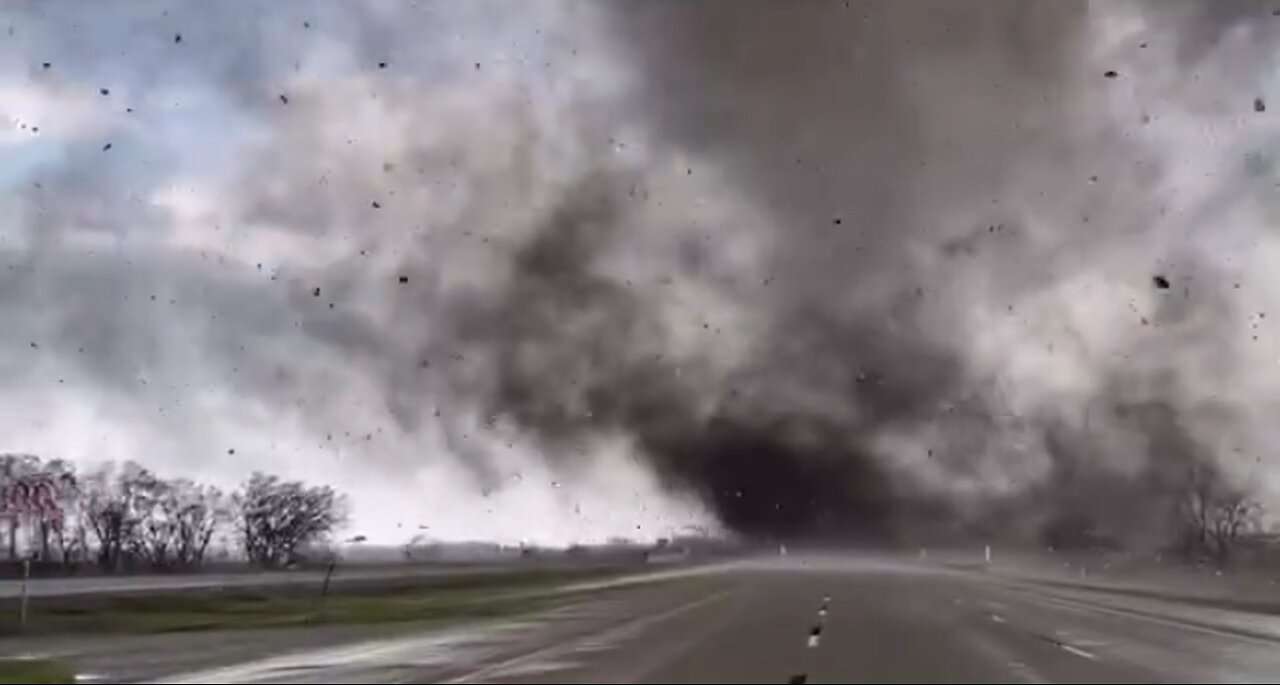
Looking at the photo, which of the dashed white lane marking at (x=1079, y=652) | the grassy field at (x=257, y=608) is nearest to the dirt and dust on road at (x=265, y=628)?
the grassy field at (x=257, y=608)

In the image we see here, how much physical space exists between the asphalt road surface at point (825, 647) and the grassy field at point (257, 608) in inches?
234

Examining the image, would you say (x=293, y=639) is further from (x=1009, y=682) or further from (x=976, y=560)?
(x=976, y=560)

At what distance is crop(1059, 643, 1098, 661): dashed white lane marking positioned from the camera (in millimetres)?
26522

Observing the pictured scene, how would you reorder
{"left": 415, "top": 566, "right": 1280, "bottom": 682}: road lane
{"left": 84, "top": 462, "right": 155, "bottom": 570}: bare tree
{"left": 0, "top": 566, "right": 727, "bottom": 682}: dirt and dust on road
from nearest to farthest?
{"left": 415, "top": 566, "right": 1280, "bottom": 682}: road lane < {"left": 0, "top": 566, "right": 727, "bottom": 682}: dirt and dust on road < {"left": 84, "top": 462, "right": 155, "bottom": 570}: bare tree

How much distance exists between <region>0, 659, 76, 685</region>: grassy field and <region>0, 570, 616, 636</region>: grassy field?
410 inches

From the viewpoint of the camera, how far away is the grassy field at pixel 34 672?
24.5 m

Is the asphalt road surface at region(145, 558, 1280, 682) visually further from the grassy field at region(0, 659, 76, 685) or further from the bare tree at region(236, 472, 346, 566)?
the bare tree at region(236, 472, 346, 566)

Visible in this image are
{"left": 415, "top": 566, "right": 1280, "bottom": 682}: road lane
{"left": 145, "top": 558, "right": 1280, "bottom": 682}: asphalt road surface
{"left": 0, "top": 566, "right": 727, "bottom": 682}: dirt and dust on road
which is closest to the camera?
{"left": 415, "top": 566, "right": 1280, "bottom": 682}: road lane

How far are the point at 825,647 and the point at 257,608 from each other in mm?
28329

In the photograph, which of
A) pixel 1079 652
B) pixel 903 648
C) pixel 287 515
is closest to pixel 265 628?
pixel 903 648

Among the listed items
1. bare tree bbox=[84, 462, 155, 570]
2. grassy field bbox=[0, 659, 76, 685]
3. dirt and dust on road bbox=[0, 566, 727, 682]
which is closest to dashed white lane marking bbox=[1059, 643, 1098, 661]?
dirt and dust on road bbox=[0, 566, 727, 682]

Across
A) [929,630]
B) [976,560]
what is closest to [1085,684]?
[929,630]

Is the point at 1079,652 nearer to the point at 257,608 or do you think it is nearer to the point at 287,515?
the point at 257,608

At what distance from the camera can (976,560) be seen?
5325 inches
